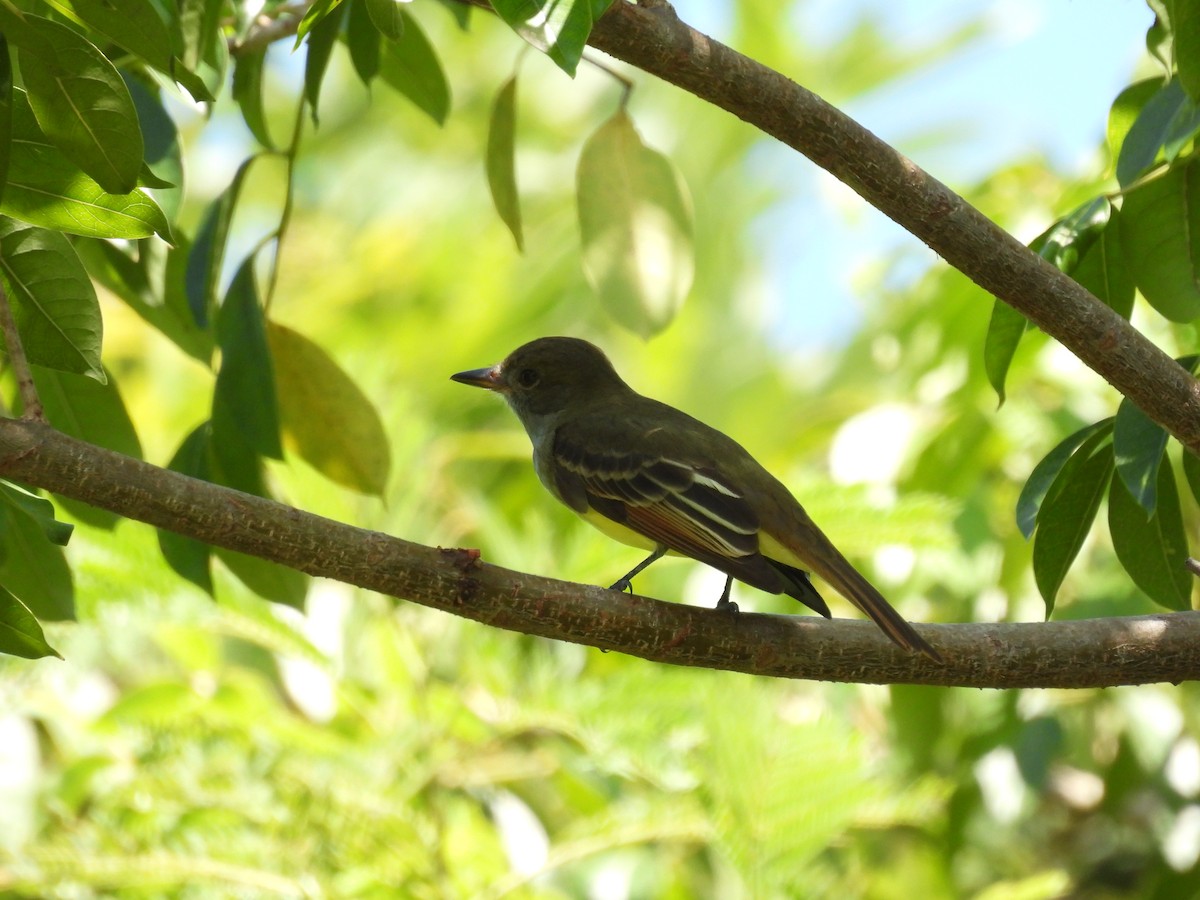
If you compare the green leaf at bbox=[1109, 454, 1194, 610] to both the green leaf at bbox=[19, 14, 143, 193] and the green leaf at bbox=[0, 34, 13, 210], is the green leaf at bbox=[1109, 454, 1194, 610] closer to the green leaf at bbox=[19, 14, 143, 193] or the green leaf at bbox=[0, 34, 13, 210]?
the green leaf at bbox=[19, 14, 143, 193]

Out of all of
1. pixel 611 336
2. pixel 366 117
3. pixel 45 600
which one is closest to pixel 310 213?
pixel 366 117

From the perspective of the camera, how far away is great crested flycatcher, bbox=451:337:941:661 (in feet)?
9.42

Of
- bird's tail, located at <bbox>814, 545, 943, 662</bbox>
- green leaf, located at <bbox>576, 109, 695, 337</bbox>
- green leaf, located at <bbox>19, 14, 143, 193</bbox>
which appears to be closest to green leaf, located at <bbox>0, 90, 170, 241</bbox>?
green leaf, located at <bbox>19, 14, 143, 193</bbox>

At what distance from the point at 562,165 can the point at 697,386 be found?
2171mm

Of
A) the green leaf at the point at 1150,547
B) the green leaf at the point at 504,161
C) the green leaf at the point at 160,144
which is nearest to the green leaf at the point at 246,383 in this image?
the green leaf at the point at 160,144

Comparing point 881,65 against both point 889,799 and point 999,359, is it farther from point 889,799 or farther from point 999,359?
point 999,359

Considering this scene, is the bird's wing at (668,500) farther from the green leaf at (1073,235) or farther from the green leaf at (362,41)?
the green leaf at (362,41)

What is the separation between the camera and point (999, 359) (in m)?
2.33

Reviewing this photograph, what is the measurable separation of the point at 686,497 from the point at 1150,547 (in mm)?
1004

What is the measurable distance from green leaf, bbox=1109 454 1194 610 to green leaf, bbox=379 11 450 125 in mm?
1567

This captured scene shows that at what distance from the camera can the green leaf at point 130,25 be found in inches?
66.3

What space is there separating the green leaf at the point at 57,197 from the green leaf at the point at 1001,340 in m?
1.35

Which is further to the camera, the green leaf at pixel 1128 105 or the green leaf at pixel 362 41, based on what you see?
the green leaf at pixel 362 41

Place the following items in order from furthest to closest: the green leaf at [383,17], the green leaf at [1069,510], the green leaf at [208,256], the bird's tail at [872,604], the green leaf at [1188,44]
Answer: the green leaf at [208,256] < the green leaf at [1069,510] < the bird's tail at [872,604] < the green leaf at [1188,44] < the green leaf at [383,17]
